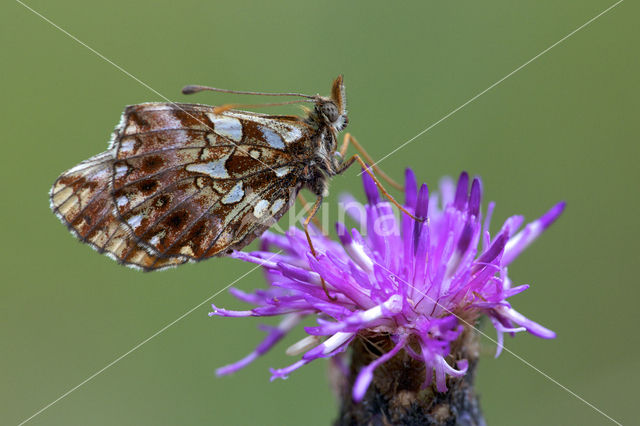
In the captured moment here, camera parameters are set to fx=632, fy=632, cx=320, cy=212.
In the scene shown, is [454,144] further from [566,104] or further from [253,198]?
[253,198]

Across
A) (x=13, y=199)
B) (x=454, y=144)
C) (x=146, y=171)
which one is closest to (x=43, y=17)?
(x=13, y=199)

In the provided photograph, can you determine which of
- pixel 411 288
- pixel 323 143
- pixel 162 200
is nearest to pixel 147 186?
pixel 162 200

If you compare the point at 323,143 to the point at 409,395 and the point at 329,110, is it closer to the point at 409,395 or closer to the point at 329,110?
the point at 329,110

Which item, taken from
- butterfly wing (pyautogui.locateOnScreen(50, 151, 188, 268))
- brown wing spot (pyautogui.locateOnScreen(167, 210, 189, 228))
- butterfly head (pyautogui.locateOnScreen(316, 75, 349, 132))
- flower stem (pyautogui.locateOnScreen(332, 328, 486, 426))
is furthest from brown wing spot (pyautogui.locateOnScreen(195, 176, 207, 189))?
flower stem (pyautogui.locateOnScreen(332, 328, 486, 426))

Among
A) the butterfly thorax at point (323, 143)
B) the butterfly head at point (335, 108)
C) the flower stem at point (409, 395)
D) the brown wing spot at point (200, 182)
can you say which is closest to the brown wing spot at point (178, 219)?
the brown wing spot at point (200, 182)

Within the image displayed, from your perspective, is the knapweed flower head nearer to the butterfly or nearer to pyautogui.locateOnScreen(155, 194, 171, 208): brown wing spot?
the butterfly

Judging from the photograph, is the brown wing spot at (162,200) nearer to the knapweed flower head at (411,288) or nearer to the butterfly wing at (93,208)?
the butterfly wing at (93,208)
